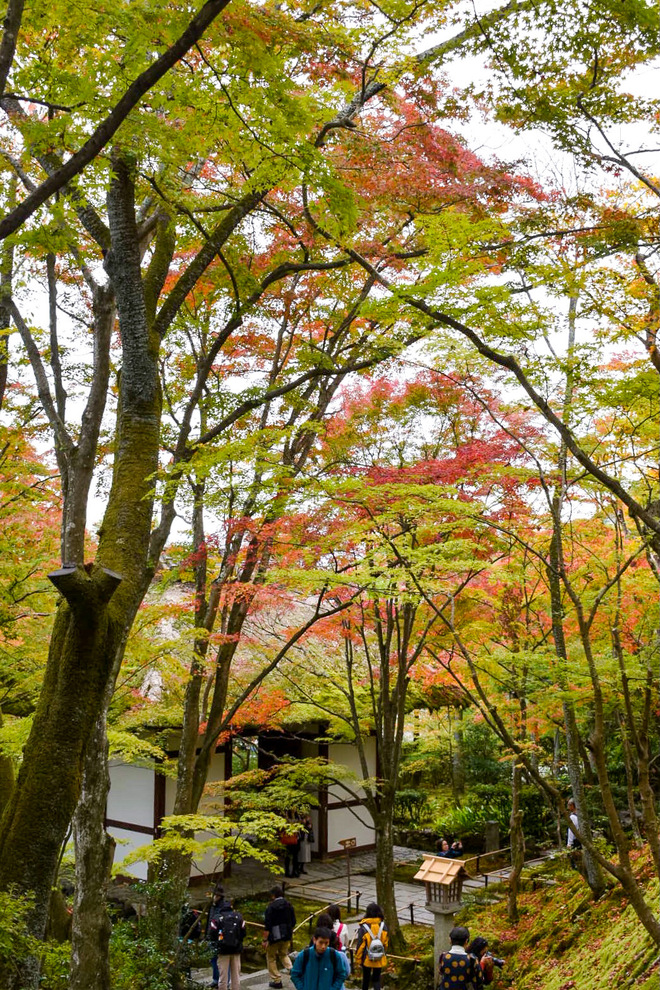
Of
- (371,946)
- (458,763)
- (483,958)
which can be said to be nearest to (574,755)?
(483,958)

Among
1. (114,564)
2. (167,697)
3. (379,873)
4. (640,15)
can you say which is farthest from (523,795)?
(640,15)

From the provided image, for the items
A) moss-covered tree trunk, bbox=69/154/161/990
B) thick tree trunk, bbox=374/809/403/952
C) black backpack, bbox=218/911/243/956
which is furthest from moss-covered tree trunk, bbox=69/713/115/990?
thick tree trunk, bbox=374/809/403/952

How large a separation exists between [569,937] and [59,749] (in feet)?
22.8

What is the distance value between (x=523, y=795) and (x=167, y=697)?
8.34m

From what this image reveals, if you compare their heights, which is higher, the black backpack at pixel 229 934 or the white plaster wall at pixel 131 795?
the white plaster wall at pixel 131 795

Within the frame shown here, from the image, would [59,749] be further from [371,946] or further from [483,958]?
[483,958]

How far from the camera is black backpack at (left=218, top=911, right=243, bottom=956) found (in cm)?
893

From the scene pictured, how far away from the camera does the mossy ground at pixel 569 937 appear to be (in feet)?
22.6

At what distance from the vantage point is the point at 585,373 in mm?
6348

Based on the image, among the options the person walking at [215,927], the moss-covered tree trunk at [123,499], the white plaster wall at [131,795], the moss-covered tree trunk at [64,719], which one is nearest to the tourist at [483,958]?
the person walking at [215,927]

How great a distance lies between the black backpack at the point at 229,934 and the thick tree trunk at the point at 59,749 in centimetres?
513

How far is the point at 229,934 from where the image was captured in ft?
29.3

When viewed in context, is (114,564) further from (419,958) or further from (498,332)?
(419,958)

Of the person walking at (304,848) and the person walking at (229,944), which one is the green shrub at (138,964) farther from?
the person walking at (304,848)
